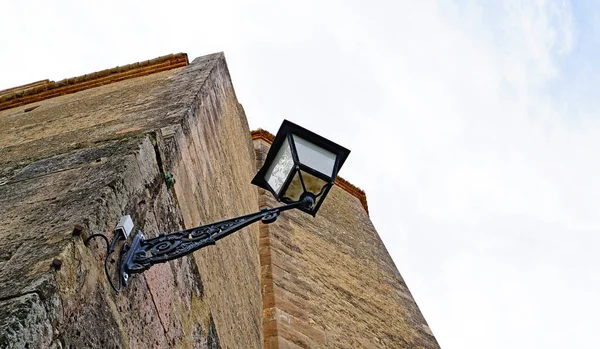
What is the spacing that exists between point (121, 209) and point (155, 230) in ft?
0.88

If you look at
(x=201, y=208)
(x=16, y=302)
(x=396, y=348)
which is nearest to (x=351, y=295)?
(x=396, y=348)

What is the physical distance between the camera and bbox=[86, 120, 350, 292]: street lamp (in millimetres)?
2127

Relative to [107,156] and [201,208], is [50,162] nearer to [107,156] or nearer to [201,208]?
[107,156]

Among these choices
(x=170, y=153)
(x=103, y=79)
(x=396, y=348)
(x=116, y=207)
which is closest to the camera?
(x=116, y=207)

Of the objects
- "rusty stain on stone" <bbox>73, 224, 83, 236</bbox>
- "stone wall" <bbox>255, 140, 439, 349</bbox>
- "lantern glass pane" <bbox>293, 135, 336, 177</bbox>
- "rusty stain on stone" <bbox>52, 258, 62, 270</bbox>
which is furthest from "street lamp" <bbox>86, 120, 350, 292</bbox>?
"stone wall" <bbox>255, 140, 439, 349</bbox>

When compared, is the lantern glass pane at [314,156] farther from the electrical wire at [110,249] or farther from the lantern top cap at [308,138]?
the electrical wire at [110,249]

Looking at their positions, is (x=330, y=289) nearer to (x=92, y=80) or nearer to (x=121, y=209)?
(x=92, y=80)

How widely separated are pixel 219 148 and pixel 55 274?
7.86ft

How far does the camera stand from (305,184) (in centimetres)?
240

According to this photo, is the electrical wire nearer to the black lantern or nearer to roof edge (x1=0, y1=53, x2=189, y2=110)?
the black lantern

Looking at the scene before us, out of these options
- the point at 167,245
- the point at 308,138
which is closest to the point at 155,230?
the point at 167,245

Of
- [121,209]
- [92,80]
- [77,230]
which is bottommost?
[77,230]

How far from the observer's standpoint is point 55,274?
1.67m

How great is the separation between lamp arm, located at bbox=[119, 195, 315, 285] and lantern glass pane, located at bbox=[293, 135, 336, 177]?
15 centimetres
